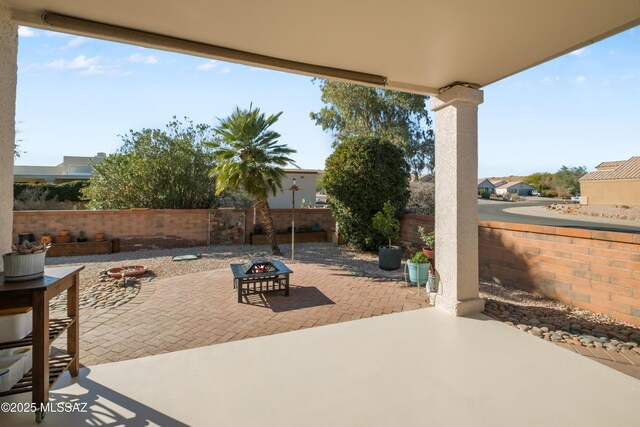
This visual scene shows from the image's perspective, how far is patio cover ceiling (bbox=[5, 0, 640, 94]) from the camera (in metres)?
2.28

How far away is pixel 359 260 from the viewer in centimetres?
809

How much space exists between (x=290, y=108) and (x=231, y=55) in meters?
6.29

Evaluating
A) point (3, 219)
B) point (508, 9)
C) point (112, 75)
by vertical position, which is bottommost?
point (3, 219)

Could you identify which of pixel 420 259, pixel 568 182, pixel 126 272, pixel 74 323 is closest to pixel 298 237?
pixel 126 272

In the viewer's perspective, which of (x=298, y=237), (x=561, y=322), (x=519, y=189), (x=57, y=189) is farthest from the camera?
(x=519, y=189)

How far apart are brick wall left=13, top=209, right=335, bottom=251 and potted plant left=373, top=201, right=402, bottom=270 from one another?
16.8ft

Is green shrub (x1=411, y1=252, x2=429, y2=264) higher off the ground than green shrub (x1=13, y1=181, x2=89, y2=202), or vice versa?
green shrub (x1=13, y1=181, x2=89, y2=202)

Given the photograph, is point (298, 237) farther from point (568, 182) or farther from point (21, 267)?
point (568, 182)

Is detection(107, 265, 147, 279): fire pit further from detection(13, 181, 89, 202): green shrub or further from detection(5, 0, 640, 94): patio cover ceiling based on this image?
detection(13, 181, 89, 202): green shrub

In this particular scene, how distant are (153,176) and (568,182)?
66.8m

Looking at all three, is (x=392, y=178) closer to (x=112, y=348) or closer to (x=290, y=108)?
(x=290, y=108)

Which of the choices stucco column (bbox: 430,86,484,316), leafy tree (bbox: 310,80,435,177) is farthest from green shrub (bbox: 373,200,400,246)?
leafy tree (bbox: 310,80,435,177)

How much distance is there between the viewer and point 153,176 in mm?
11352

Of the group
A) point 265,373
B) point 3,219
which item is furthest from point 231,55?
point 265,373
